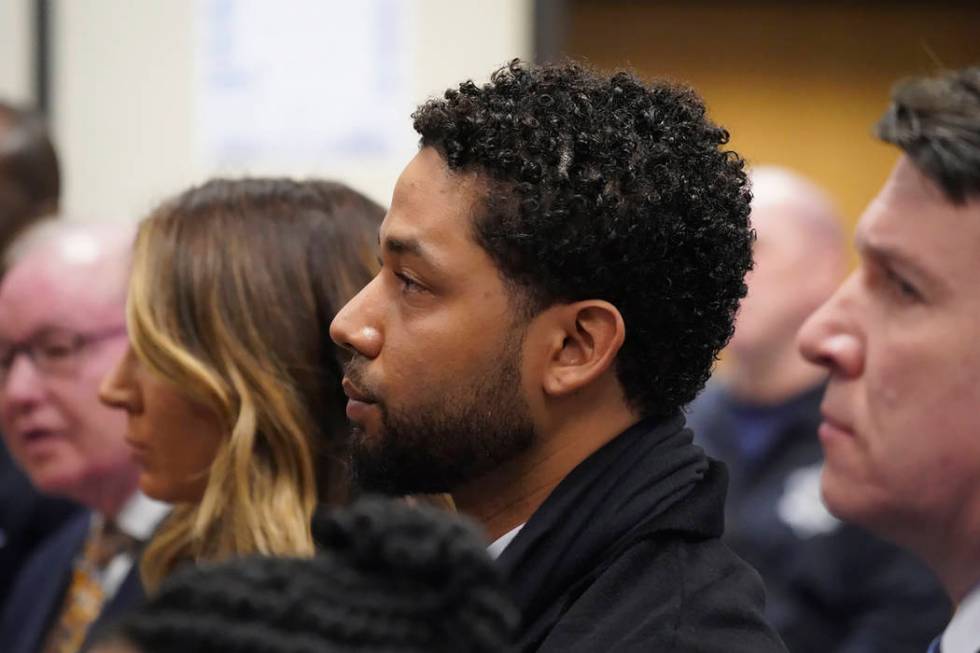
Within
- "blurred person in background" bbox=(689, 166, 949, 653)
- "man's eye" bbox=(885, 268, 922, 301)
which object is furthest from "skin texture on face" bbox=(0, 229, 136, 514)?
"man's eye" bbox=(885, 268, 922, 301)

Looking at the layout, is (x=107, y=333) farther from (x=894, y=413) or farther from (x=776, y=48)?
(x=776, y=48)

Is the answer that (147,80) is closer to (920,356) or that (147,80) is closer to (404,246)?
(404,246)

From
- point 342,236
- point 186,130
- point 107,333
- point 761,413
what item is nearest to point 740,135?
point 761,413

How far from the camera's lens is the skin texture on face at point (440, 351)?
4.32 feet

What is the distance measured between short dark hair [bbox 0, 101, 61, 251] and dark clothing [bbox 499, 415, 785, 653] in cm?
203

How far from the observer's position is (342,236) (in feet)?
5.79

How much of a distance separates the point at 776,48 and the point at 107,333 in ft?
9.49

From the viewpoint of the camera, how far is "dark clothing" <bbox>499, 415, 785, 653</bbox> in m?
1.19

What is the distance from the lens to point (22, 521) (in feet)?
8.99

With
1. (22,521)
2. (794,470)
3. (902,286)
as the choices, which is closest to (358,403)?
(902,286)

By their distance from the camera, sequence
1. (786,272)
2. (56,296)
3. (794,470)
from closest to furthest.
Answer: (56,296)
(794,470)
(786,272)

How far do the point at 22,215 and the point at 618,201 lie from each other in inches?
80.7

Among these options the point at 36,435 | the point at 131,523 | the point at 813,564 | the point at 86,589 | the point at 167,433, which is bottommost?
the point at 813,564

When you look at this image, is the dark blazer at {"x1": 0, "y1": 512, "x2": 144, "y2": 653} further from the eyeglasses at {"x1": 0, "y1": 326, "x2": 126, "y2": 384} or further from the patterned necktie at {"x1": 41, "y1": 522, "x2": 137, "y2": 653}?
the eyeglasses at {"x1": 0, "y1": 326, "x2": 126, "y2": 384}
